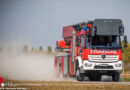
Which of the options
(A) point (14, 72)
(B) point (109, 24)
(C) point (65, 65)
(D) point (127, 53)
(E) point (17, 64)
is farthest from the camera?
(D) point (127, 53)

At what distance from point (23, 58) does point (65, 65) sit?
1309 cm

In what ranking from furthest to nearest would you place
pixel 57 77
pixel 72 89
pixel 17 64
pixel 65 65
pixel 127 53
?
1. pixel 127 53
2. pixel 17 64
3. pixel 57 77
4. pixel 65 65
5. pixel 72 89

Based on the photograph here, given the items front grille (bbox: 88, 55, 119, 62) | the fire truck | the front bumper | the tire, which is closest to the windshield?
the fire truck

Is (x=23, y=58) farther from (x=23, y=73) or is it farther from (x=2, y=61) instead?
(x=23, y=73)

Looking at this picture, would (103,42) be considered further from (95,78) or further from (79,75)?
(95,78)

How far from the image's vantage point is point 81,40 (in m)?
39.7

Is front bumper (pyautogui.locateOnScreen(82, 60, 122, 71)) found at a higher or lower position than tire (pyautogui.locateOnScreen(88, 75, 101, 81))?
higher

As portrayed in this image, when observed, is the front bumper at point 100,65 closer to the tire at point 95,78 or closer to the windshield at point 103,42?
the windshield at point 103,42

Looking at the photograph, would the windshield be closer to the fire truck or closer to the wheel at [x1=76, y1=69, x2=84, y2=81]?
the fire truck

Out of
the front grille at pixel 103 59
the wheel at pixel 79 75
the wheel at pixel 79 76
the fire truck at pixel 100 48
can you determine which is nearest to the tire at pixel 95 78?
the fire truck at pixel 100 48

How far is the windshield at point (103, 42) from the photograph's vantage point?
3881 centimetres

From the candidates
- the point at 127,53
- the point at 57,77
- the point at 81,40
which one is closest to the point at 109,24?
the point at 81,40

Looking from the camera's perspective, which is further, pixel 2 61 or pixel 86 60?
pixel 2 61

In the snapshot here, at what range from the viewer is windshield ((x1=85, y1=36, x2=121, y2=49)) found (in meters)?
38.8
